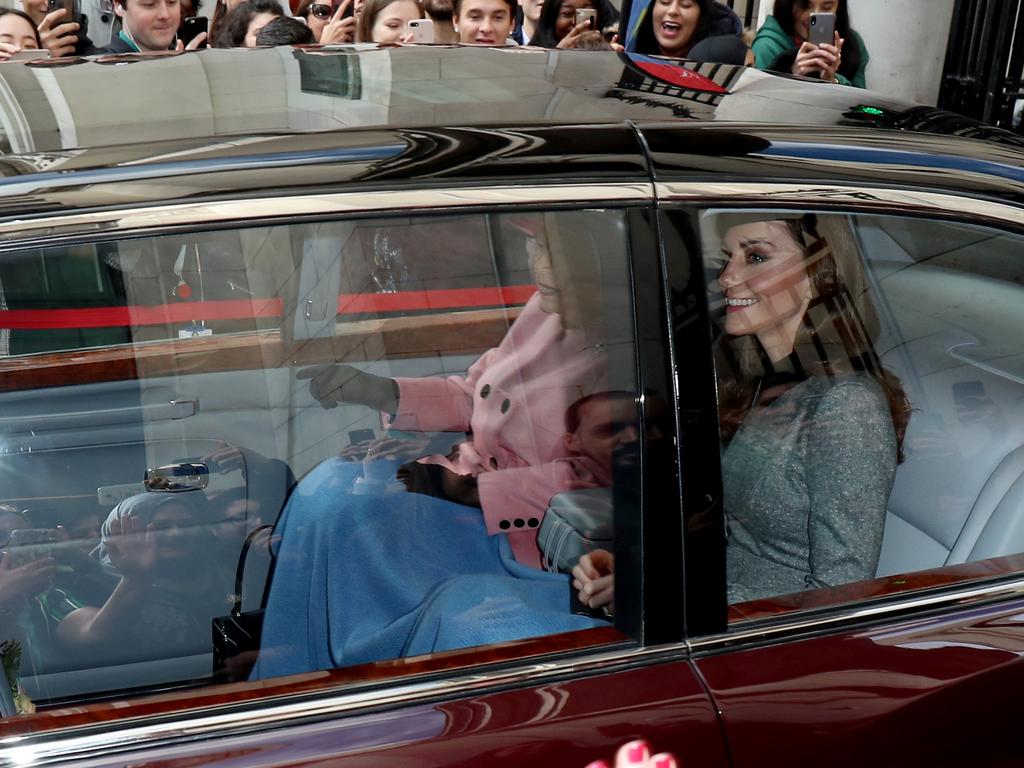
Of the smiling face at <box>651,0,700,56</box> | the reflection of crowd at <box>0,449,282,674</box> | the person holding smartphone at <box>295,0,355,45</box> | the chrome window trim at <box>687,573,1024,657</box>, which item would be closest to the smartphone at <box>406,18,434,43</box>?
the person holding smartphone at <box>295,0,355,45</box>

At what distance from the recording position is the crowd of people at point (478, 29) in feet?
→ 11.9

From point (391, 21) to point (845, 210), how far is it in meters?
2.66

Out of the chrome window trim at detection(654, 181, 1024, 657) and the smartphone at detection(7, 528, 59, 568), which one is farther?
the smartphone at detection(7, 528, 59, 568)

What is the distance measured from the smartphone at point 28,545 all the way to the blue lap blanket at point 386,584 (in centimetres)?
31

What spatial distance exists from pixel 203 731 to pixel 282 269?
2.56ft

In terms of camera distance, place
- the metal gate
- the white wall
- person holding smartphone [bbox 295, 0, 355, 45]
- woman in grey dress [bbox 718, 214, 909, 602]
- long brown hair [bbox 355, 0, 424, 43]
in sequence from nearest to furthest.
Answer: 1. woman in grey dress [bbox 718, 214, 909, 602]
2. long brown hair [bbox 355, 0, 424, 43]
3. person holding smartphone [bbox 295, 0, 355, 45]
4. the metal gate
5. the white wall

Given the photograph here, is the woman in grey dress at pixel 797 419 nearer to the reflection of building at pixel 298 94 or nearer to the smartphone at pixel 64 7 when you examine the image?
the reflection of building at pixel 298 94

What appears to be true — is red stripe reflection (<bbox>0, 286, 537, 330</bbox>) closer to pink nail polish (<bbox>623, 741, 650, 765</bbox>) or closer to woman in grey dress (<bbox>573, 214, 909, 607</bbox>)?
woman in grey dress (<bbox>573, 214, 909, 607</bbox>)

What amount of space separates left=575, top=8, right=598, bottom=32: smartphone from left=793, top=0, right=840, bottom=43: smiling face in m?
0.76

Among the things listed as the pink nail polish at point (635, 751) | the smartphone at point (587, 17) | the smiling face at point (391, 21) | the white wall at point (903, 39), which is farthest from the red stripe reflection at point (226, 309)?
the white wall at point (903, 39)

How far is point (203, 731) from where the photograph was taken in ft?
3.95

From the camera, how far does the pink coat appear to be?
58.2 inches

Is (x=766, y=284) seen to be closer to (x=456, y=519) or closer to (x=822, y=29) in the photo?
(x=456, y=519)

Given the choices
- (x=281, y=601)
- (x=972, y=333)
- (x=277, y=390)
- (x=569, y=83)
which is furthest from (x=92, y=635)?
(x=972, y=333)
